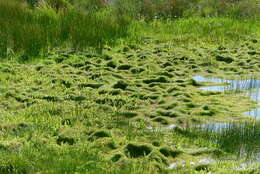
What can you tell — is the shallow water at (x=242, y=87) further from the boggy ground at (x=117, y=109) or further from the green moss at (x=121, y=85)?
the green moss at (x=121, y=85)

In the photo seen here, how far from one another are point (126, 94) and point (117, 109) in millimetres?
700

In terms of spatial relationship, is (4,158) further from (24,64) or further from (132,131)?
(24,64)

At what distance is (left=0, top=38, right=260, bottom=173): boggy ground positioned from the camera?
3332 mm

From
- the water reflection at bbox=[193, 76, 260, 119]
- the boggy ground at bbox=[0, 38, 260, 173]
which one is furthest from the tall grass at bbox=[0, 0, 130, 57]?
the water reflection at bbox=[193, 76, 260, 119]

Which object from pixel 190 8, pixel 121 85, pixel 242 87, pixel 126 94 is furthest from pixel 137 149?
pixel 190 8

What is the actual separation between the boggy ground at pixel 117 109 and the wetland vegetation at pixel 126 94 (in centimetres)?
1

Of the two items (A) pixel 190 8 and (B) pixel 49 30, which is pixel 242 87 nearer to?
(B) pixel 49 30

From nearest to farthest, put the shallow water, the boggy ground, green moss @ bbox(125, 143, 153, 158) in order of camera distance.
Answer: the boggy ground, green moss @ bbox(125, 143, 153, 158), the shallow water

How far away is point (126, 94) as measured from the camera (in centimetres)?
536

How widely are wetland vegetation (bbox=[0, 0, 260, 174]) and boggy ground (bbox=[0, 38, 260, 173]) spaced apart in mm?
12

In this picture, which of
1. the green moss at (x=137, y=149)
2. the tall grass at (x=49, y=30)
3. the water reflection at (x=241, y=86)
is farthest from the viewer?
the tall grass at (x=49, y=30)

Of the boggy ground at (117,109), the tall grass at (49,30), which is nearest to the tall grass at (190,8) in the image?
the tall grass at (49,30)

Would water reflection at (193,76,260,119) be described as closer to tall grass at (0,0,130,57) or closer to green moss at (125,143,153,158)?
green moss at (125,143,153,158)

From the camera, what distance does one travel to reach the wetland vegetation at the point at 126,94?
11.3 feet
